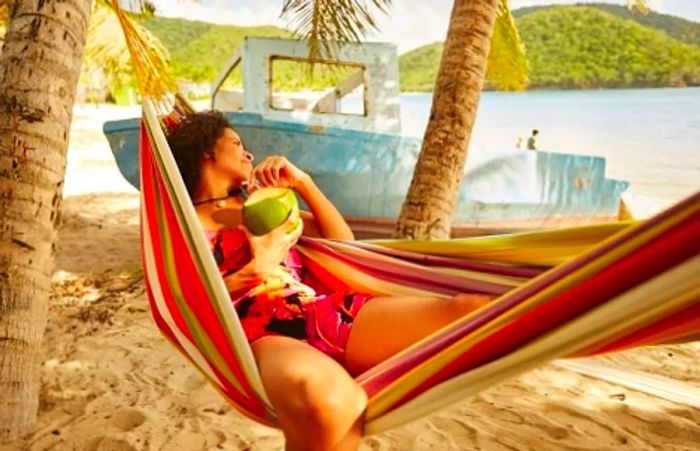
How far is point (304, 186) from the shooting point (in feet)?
4.89

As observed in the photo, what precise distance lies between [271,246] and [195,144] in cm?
38

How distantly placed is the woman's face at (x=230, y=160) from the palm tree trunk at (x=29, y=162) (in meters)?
0.38

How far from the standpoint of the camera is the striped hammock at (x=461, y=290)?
2.40 feet

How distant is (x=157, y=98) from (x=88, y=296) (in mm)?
1216

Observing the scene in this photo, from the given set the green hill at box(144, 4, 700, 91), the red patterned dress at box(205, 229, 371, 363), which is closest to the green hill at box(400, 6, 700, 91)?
the green hill at box(144, 4, 700, 91)

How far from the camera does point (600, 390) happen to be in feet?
6.49

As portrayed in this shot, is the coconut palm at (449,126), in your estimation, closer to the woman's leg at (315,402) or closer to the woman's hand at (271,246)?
the woman's hand at (271,246)

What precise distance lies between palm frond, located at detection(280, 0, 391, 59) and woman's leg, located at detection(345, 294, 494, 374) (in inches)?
70.8

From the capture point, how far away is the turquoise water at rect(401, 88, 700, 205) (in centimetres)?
1605

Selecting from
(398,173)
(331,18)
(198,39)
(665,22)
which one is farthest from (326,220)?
(198,39)

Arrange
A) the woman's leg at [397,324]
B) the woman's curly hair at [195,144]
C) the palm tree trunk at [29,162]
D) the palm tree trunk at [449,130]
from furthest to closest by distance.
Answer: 1. the palm tree trunk at [449,130]
2. the woman's curly hair at [195,144]
3. the palm tree trunk at [29,162]
4. the woman's leg at [397,324]

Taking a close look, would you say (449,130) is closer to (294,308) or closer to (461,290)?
(461,290)

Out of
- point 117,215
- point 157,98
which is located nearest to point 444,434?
point 157,98

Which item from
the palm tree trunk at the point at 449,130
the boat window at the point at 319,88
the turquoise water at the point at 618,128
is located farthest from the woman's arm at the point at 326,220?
the turquoise water at the point at 618,128
